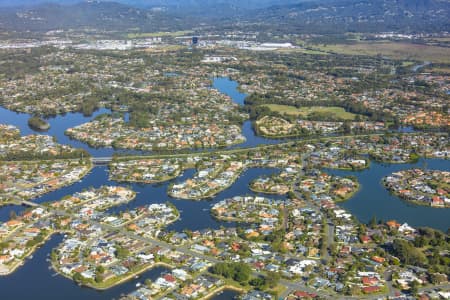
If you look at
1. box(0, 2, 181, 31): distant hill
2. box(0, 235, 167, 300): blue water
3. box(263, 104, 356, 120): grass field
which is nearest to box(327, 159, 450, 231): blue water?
box(0, 235, 167, 300): blue water

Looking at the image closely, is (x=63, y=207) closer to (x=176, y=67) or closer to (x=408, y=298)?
(x=408, y=298)

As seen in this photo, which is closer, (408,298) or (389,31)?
(408,298)

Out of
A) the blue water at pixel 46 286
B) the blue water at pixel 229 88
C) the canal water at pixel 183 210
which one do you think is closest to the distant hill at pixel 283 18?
the blue water at pixel 229 88

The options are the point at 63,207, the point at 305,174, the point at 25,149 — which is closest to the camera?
the point at 63,207

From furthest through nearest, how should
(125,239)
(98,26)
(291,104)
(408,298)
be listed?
(98,26) < (291,104) < (125,239) < (408,298)

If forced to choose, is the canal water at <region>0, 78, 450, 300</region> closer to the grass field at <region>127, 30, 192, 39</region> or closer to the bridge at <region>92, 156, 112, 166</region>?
the bridge at <region>92, 156, 112, 166</region>

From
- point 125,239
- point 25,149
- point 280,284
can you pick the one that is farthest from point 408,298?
point 25,149

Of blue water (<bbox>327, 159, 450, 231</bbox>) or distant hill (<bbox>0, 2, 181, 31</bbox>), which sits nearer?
blue water (<bbox>327, 159, 450, 231</bbox>)
